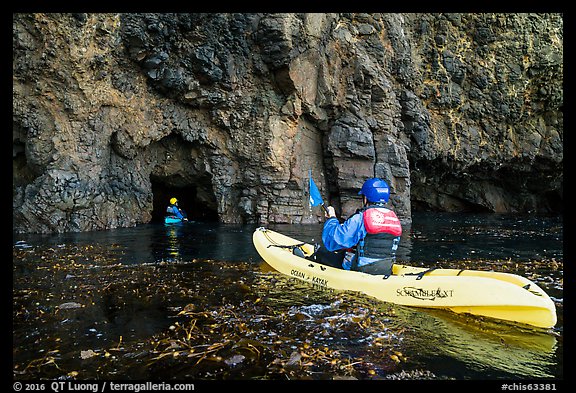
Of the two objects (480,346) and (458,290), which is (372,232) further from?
(480,346)

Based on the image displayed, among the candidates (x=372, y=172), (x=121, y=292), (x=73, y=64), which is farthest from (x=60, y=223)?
(x=372, y=172)

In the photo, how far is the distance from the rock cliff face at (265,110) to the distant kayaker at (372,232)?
44.2 feet

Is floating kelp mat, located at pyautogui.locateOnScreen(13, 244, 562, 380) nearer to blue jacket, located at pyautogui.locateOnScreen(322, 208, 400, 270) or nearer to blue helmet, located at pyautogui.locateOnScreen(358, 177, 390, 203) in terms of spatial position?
blue jacket, located at pyautogui.locateOnScreen(322, 208, 400, 270)

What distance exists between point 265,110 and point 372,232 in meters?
15.6

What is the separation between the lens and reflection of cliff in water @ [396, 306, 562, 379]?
4.47m

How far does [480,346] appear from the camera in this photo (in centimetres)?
515

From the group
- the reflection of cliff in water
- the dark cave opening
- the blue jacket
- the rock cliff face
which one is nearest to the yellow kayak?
the reflection of cliff in water

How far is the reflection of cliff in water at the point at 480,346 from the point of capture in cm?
447

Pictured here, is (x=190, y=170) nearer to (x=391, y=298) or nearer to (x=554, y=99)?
(x=391, y=298)

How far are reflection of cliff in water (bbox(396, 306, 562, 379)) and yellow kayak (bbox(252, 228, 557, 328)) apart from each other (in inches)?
7.5

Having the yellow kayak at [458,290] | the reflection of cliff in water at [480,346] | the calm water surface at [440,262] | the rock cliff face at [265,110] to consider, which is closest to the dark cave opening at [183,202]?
the rock cliff face at [265,110]

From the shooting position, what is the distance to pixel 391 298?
22.8 ft

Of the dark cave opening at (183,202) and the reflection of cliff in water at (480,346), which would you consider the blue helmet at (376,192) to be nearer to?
the reflection of cliff in water at (480,346)

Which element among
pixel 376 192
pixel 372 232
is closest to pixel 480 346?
pixel 372 232
